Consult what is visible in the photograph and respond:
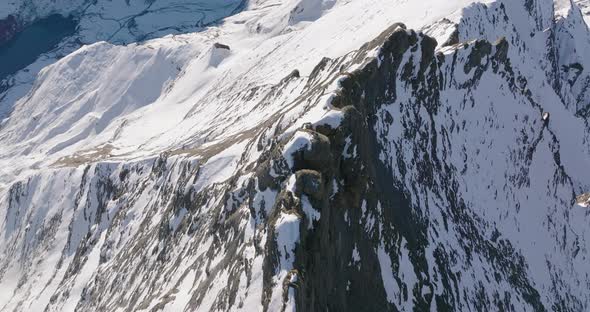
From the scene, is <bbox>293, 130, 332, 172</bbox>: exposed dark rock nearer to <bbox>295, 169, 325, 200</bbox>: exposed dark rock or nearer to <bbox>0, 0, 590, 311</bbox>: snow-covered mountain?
<bbox>0, 0, 590, 311</bbox>: snow-covered mountain

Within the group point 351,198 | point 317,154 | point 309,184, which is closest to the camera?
point 309,184

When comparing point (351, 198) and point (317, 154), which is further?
point (351, 198)

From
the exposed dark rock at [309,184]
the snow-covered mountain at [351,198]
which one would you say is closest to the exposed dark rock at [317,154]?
the snow-covered mountain at [351,198]

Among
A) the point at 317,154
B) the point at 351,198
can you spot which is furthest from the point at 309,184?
the point at 351,198

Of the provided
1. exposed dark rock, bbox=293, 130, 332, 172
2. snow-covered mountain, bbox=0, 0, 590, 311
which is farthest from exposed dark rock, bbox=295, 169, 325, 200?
exposed dark rock, bbox=293, 130, 332, 172

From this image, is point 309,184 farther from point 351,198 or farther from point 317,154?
point 351,198

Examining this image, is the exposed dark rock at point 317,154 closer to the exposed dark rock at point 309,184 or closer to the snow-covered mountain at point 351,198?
the snow-covered mountain at point 351,198

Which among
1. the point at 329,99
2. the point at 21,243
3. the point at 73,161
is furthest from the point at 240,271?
the point at 73,161

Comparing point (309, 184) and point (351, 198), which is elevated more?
point (309, 184)

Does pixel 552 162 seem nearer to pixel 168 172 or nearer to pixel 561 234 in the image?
pixel 561 234
